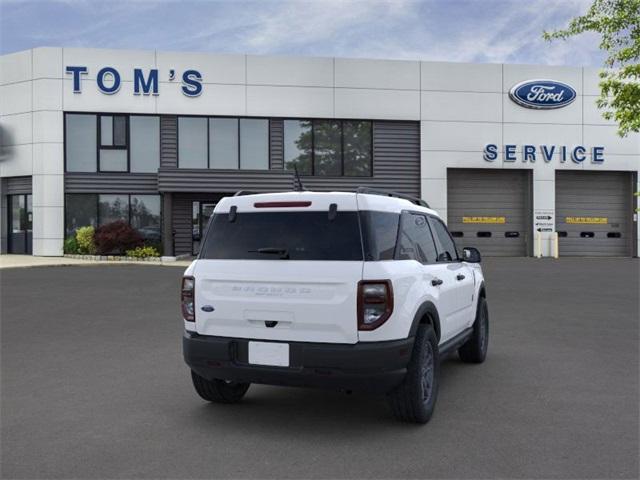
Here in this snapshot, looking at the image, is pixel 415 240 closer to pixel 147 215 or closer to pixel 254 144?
pixel 254 144

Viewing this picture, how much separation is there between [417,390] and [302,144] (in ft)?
73.0

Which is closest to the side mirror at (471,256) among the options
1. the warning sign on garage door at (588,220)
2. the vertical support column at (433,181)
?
the vertical support column at (433,181)

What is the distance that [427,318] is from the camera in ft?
16.1

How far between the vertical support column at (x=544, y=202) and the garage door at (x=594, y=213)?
2.41ft

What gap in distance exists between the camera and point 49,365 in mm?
6582

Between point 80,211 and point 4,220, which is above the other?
point 80,211

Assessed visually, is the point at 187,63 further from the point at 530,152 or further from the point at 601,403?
the point at 601,403

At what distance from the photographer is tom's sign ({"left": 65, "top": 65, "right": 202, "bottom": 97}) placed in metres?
24.5

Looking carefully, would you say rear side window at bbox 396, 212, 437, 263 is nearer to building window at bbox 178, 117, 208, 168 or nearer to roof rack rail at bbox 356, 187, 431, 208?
roof rack rail at bbox 356, 187, 431, 208

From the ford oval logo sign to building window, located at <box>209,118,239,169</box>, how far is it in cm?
1227

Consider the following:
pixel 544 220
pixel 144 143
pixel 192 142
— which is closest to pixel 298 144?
pixel 192 142

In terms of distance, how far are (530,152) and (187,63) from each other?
600 inches

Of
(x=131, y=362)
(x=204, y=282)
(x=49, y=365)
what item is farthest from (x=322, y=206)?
(x=49, y=365)

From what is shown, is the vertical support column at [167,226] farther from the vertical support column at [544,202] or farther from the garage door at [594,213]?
the garage door at [594,213]
